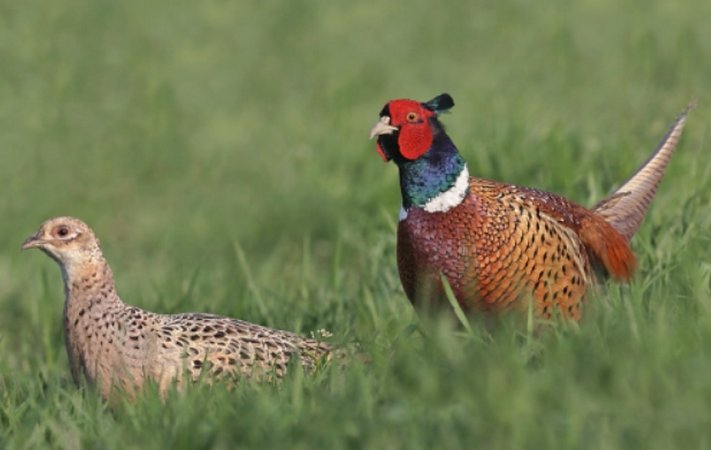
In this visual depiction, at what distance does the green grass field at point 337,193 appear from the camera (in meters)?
4.29

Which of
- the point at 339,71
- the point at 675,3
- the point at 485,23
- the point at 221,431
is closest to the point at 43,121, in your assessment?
the point at 339,71

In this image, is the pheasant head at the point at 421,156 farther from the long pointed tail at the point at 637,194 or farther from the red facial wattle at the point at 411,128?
the long pointed tail at the point at 637,194

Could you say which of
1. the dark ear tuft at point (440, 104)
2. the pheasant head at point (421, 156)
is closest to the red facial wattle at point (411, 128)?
the pheasant head at point (421, 156)

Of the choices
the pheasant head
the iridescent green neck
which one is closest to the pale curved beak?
the pheasant head

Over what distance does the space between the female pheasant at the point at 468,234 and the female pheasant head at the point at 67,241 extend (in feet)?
4.03

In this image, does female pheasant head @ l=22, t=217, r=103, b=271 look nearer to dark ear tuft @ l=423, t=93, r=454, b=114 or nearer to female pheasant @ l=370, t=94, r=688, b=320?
female pheasant @ l=370, t=94, r=688, b=320

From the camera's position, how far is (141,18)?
1325 centimetres

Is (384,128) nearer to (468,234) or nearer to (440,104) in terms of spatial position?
(440,104)

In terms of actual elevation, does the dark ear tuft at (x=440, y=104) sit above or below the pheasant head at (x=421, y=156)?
above

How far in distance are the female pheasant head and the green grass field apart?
513mm

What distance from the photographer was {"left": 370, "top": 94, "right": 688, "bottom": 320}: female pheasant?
5434 millimetres

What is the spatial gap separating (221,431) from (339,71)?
7901mm

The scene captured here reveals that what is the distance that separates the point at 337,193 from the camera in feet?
30.2

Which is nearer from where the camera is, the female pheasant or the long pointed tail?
the female pheasant
